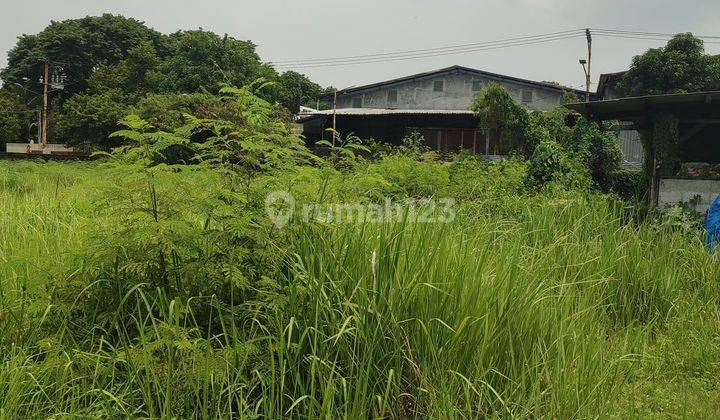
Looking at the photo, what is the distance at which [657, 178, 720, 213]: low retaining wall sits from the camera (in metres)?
8.28

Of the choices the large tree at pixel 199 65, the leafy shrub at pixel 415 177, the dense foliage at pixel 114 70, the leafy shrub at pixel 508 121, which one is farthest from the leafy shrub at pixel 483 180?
the large tree at pixel 199 65

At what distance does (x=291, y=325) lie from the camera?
94.0 inches

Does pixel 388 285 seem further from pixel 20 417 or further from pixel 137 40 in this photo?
pixel 137 40

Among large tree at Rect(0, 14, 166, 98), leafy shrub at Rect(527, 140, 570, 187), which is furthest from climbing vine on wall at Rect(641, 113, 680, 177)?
large tree at Rect(0, 14, 166, 98)

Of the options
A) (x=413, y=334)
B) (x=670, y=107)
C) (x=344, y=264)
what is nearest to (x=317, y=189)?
(x=344, y=264)

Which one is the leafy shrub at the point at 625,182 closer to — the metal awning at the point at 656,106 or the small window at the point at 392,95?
the metal awning at the point at 656,106

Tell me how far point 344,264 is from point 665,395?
191cm

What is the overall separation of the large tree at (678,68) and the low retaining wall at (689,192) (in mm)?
15818

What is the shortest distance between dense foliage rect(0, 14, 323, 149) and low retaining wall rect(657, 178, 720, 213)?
38.1 ft

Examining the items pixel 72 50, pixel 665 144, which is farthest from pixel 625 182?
pixel 72 50

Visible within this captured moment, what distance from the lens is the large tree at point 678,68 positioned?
878 inches

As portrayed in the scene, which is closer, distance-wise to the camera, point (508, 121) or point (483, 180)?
point (483, 180)

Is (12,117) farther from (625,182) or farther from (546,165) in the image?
(625,182)

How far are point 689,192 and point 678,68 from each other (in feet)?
54.2
